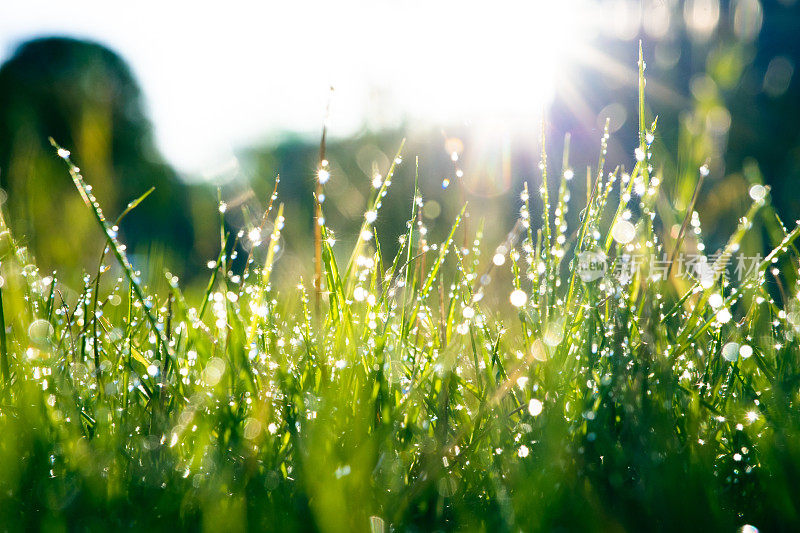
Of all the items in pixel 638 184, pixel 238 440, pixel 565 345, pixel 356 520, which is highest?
pixel 638 184

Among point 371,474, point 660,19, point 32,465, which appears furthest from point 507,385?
point 32,465

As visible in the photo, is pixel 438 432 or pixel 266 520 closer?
pixel 266 520

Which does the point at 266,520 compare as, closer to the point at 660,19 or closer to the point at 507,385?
the point at 507,385

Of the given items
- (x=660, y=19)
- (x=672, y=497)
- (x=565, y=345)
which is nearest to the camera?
(x=660, y=19)

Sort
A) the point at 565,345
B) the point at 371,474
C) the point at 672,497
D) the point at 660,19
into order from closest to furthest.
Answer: the point at 660,19, the point at 672,497, the point at 371,474, the point at 565,345

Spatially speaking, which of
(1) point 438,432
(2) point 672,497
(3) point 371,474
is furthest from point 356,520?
(2) point 672,497

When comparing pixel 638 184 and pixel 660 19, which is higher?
pixel 638 184
